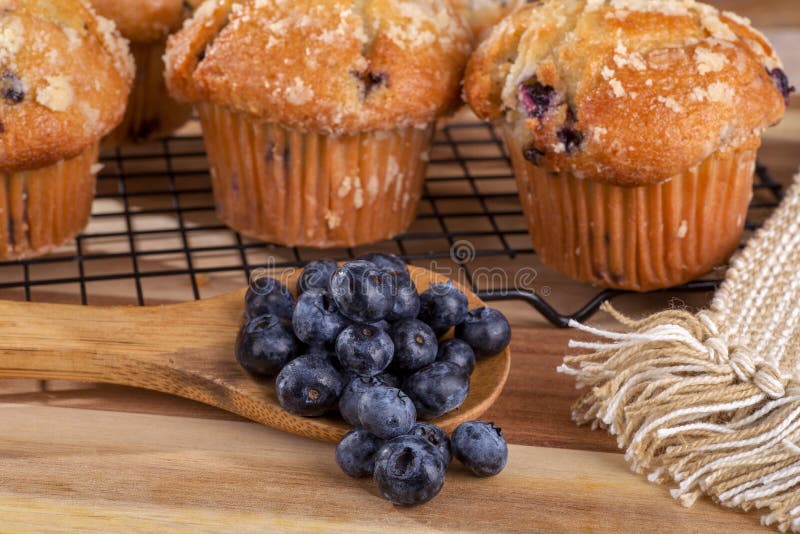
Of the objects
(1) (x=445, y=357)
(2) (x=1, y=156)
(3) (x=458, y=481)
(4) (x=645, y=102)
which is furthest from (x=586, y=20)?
(2) (x=1, y=156)

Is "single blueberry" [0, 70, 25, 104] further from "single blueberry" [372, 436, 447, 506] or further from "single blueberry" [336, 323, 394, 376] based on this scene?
"single blueberry" [372, 436, 447, 506]

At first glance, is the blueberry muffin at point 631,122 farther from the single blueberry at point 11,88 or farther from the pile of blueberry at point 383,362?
the single blueberry at point 11,88

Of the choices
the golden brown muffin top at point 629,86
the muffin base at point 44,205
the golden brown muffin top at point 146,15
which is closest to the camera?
the golden brown muffin top at point 629,86

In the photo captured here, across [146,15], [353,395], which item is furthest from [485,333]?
[146,15]

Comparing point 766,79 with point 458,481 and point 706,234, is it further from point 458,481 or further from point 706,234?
point 458,481

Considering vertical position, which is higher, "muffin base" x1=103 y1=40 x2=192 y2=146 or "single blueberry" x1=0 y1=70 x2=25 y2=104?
"single blueberry" x1=0 y1=70 x2=25 y2=104

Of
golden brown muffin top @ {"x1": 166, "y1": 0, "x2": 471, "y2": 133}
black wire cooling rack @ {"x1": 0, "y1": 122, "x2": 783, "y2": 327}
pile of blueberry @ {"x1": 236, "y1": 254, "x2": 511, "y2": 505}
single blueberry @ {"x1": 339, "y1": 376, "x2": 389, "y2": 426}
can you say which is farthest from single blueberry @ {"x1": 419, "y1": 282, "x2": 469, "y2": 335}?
golden brown muffin top @ {"x1": 166, "y1": 0, "x2": 471, "y2": 133}

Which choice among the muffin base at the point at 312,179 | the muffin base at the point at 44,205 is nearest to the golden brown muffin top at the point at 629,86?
the muffin base at the point at 312,179
